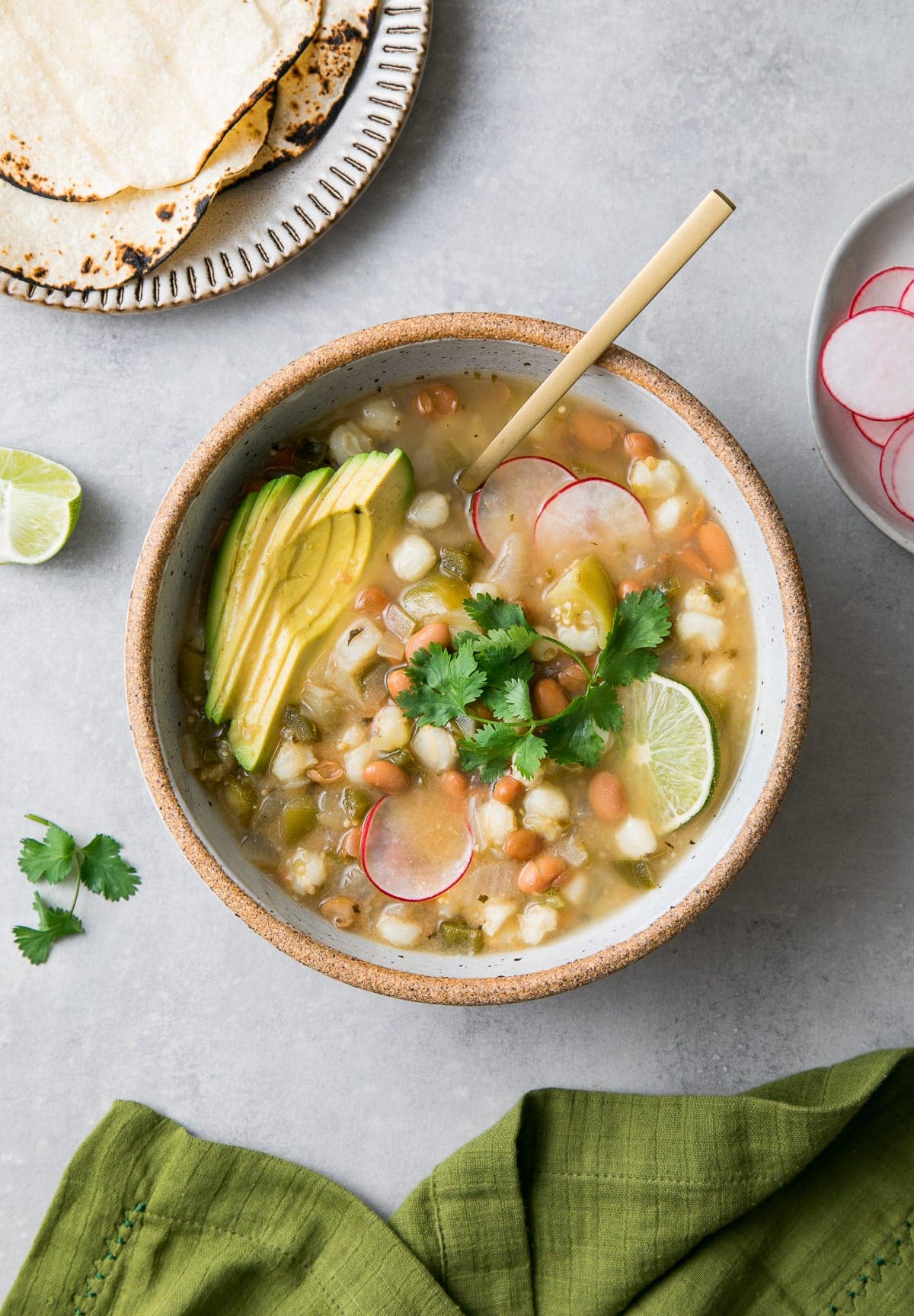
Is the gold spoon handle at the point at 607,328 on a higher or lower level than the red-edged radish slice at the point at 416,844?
higher

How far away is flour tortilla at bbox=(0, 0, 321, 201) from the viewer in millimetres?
2223

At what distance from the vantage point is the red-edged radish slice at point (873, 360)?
2227mm

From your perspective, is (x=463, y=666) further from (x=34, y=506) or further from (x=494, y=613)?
(x=34, y=506)

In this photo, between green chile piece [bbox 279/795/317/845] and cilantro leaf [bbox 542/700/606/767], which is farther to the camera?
green chile piece [bbox 279/795/317/845]

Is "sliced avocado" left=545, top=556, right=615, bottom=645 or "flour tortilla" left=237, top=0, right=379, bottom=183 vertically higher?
"flour tortilla" left=237, top=0, right=379, bottom=183

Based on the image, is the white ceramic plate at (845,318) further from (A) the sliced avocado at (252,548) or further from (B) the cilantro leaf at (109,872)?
(B) the cilantro leaf at (109,872)

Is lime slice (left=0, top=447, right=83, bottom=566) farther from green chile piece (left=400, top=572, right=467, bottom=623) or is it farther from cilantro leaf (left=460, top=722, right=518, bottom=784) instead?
cilantro leaf (left=460, top=722, right=518, bottom=784)

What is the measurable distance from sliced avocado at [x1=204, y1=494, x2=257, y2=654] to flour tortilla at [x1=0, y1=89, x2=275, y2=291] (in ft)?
1.92

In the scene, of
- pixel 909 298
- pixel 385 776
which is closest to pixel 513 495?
pixel 385 776

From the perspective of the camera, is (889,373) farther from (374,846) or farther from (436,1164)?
(436,1164)

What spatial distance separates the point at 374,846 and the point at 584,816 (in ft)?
1.41

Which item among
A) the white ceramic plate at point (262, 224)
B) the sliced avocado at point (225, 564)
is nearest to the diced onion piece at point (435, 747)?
the sliced avocado at point (225, 564)

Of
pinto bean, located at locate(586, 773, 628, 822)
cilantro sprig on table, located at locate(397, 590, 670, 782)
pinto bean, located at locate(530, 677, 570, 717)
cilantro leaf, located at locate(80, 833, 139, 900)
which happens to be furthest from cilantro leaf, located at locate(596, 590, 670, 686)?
cilantro leaf, located at locate(80, 833, 139, 900)

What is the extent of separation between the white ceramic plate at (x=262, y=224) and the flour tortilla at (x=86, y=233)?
35 millimetres
